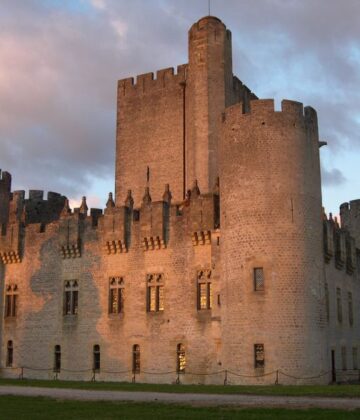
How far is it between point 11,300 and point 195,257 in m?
13.9

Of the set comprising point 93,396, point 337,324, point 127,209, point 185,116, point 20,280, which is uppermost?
point 185,116

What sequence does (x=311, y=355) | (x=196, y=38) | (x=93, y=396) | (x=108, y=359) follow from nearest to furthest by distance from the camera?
(x=93, y=396) < (x=311, y=355) < (x=108, y=359) < (x=196, y=38)

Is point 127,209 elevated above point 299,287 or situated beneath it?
elevated above

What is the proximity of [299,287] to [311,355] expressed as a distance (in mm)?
Answer: 3151

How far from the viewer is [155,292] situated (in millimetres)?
36781

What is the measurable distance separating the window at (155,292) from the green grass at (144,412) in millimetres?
16240

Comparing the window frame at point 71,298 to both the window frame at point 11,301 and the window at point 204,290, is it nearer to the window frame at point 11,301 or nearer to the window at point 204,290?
the window frame at point 11,301

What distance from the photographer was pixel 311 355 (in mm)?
31406

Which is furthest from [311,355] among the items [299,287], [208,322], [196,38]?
[196,38]

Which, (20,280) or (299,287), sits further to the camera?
(20,280)

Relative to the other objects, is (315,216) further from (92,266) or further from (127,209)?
(92,266)

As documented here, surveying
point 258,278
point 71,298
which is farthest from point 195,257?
point 71,298

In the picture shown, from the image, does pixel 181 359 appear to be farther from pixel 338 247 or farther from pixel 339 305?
pixel 338 247

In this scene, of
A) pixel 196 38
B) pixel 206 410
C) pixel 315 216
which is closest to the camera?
pixel 206 410
